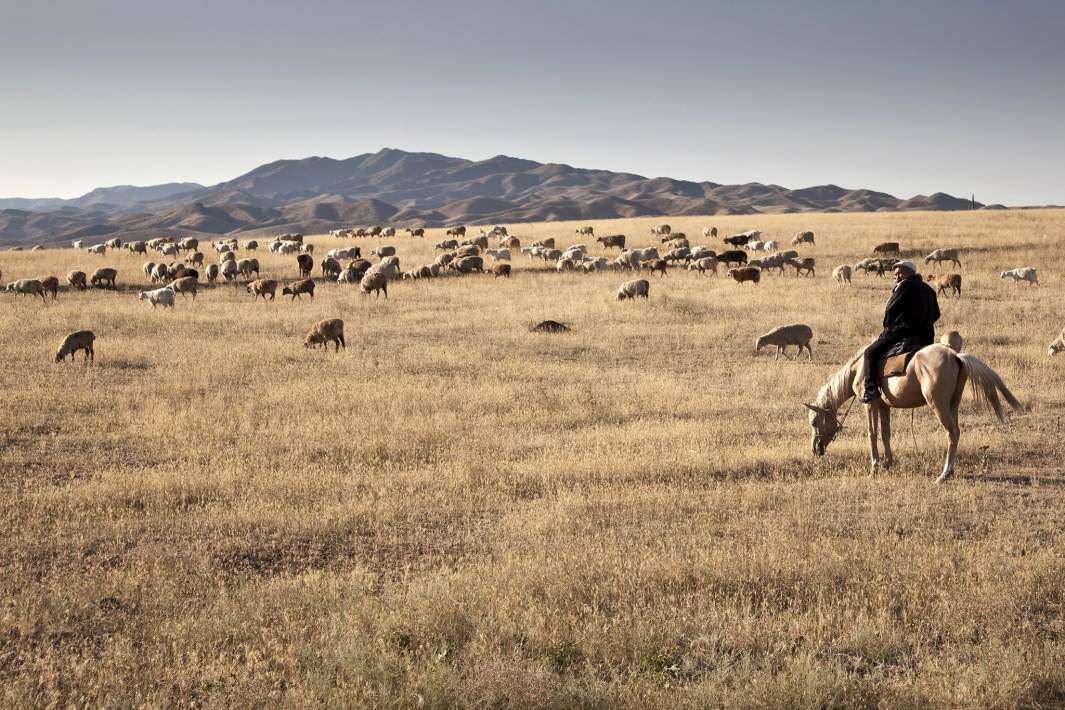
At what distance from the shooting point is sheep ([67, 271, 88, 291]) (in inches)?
1362

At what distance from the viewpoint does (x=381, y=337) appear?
23.1 metres

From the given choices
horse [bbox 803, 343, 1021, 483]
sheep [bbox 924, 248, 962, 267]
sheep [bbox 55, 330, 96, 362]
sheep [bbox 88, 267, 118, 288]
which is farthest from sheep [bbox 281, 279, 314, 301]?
sheep [bbox 924, 248, 962, 267]

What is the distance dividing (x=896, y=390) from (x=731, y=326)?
1359cm

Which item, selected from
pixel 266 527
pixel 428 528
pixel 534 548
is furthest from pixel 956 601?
pixel 266 527

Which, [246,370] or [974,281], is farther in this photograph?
[974,281]

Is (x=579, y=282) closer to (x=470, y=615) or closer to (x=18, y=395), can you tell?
(x=18, y=395)

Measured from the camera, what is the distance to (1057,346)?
18.4 meters

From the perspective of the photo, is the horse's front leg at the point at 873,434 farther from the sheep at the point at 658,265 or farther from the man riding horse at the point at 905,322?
the sheep at the point at 658,265

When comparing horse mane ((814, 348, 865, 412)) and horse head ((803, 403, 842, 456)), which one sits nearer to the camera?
horse mane ((814, 348, 865, 412))

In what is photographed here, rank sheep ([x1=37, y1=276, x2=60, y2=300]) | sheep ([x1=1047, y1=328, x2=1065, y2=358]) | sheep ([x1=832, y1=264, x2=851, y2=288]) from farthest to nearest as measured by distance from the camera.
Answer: sheep ([x1=832, y1=264, x2=851, y2=288]) → sheep ([x1=37, y1=276, x2=60, y2=300]) → sheep ([x1=1047, y1=328, x2=1065, y2=358])

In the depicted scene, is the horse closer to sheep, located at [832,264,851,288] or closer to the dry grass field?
the dry grass field

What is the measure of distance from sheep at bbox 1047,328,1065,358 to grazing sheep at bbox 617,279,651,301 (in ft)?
45.4

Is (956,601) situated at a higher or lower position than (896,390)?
lower

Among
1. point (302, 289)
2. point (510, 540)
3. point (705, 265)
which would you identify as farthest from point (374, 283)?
point (510, 540)
